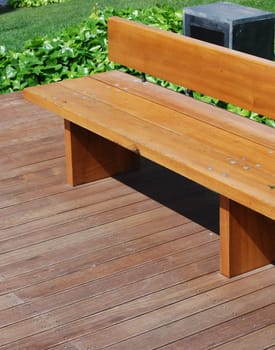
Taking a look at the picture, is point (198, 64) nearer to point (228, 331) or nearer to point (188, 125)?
point (188, 125)

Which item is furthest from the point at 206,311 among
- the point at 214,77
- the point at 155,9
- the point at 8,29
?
the point at 8,29

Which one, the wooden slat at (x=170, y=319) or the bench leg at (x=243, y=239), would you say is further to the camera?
the bench leg at (x=243, y=239)

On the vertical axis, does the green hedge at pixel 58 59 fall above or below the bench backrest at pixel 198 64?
below

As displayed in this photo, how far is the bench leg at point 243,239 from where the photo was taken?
4.18 metres

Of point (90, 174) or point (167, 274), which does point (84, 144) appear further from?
point (167, 274)

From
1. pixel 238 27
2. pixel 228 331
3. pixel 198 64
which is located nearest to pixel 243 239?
pixel 228 331

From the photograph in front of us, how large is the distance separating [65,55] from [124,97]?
2.35 metres

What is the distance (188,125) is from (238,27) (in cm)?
188

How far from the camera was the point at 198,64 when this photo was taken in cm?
481

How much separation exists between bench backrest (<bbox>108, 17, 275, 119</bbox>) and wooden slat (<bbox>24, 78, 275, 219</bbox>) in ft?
0.67

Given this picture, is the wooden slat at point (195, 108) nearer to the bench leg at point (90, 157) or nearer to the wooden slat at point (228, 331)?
the bench leg at point (90, 157)

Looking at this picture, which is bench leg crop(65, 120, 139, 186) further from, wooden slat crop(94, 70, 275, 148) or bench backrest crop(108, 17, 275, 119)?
bench backrest crop(108, 17, 275, 119)

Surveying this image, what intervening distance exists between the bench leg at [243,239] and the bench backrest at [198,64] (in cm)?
50

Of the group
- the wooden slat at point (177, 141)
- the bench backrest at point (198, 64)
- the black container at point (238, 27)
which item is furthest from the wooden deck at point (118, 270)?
the black container at point (238, 27)
